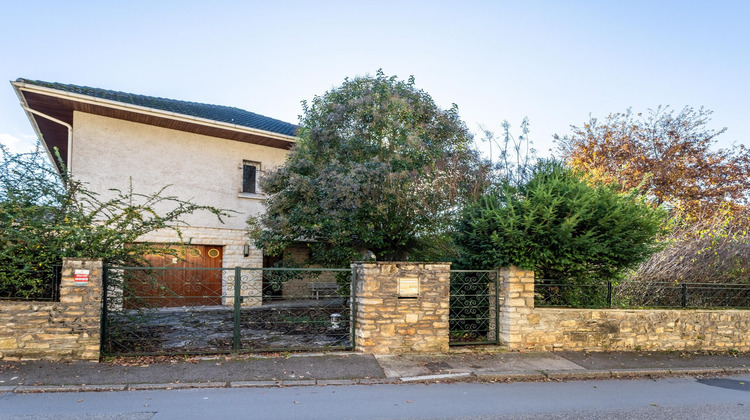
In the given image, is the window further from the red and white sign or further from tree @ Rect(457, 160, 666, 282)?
tree @ Rect(457, 160, 666, 282)

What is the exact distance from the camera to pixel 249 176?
15500 millimetres

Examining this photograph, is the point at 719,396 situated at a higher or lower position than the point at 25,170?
lower

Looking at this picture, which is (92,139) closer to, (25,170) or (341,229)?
(25,170)

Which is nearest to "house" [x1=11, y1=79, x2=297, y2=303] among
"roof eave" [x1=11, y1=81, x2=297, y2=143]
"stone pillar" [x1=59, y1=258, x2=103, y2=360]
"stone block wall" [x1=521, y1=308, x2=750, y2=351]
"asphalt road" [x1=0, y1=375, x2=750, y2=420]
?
"roof eave" [x1=11, y1=81, x2=297, y2=143]

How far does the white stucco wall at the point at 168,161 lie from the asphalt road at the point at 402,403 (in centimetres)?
858

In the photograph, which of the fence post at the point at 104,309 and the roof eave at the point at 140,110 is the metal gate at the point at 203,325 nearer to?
the fence post at the point at 104,309

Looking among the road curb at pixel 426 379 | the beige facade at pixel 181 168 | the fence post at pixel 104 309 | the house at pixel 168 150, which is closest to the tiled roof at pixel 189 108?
the house at pixel 168 150

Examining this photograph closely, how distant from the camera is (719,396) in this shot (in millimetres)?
6242

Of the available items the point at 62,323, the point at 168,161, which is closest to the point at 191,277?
the point at 168,161

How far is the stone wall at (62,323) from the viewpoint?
683 cm

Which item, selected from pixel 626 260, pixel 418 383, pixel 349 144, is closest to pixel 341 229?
pixel 349 144

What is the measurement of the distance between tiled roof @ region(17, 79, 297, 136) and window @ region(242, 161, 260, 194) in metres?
1.21

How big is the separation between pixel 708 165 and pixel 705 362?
44.0 feet

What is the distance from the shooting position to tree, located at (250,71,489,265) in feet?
36.0
